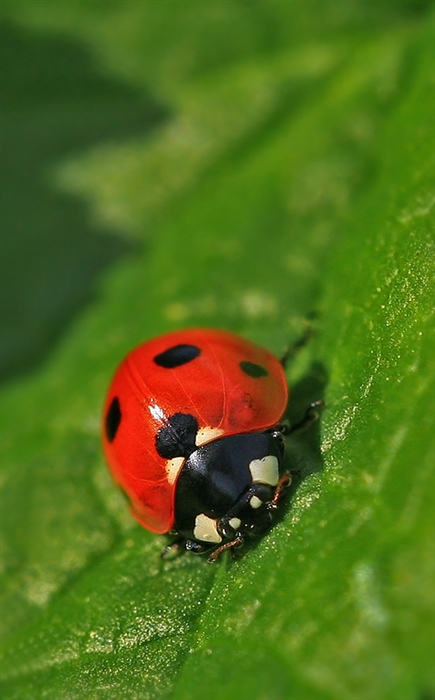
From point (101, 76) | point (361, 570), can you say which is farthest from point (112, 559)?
point (101, 76)

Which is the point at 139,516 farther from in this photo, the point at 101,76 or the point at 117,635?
the point at 101,76

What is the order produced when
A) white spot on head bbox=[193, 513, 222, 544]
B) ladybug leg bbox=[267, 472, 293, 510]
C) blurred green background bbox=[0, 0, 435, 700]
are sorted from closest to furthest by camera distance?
blurred green background bbox=[0, 0, 435, 700]
ladybug leg bbox=[267, 472, 293, 510]
white spot on head bbox=[193, 513, 222, 544]

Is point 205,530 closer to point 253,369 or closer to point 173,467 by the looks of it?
point 173,467

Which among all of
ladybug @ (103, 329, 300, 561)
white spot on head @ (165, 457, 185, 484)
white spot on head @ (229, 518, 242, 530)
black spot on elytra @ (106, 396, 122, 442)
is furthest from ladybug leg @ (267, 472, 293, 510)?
black spot on elytra @ (106, 396, 122, 442)

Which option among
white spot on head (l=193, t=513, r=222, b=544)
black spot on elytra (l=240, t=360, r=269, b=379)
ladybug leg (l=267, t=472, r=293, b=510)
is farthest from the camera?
black spot on elytra (l=240, t=360, r=269, b=379)

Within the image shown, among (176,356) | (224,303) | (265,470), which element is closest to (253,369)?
(176,356)

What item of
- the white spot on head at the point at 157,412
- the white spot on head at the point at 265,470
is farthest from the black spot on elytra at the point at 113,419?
the white spot on head at the point at 265,470

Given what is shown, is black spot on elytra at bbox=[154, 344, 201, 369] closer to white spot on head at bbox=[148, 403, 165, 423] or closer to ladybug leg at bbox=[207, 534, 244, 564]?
white spot on head at bbox=[148, 403, 165, 423]
